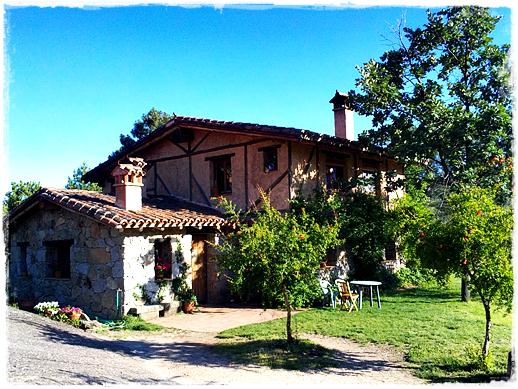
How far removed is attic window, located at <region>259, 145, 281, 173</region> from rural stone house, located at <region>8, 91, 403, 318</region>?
0.11ft

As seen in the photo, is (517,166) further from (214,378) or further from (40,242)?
(40,242)

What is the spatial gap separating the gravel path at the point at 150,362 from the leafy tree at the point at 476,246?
1.79m

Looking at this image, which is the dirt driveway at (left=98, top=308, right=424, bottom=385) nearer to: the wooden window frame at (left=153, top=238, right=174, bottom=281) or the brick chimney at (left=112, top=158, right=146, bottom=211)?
the wooden window frame at (left=153, top=238, right=174, bottom=281)

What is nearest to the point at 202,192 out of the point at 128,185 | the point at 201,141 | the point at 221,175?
the point at 221,175

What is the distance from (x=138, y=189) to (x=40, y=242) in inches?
147

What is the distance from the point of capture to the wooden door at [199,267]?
1399 cm

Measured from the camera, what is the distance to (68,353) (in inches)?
293

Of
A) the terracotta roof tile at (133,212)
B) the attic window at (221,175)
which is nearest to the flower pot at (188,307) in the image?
the terracotta roof tile at (133,212)

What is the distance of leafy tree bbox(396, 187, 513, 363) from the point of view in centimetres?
721

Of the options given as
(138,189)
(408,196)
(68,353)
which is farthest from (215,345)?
(408,196)

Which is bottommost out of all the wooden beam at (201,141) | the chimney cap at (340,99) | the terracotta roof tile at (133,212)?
the terracotta roof tile at (133,212)

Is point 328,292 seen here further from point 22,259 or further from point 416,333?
point 22,259

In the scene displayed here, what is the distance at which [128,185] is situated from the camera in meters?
13.0

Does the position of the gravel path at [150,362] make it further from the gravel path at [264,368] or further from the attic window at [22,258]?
the attic window at [22,258]
